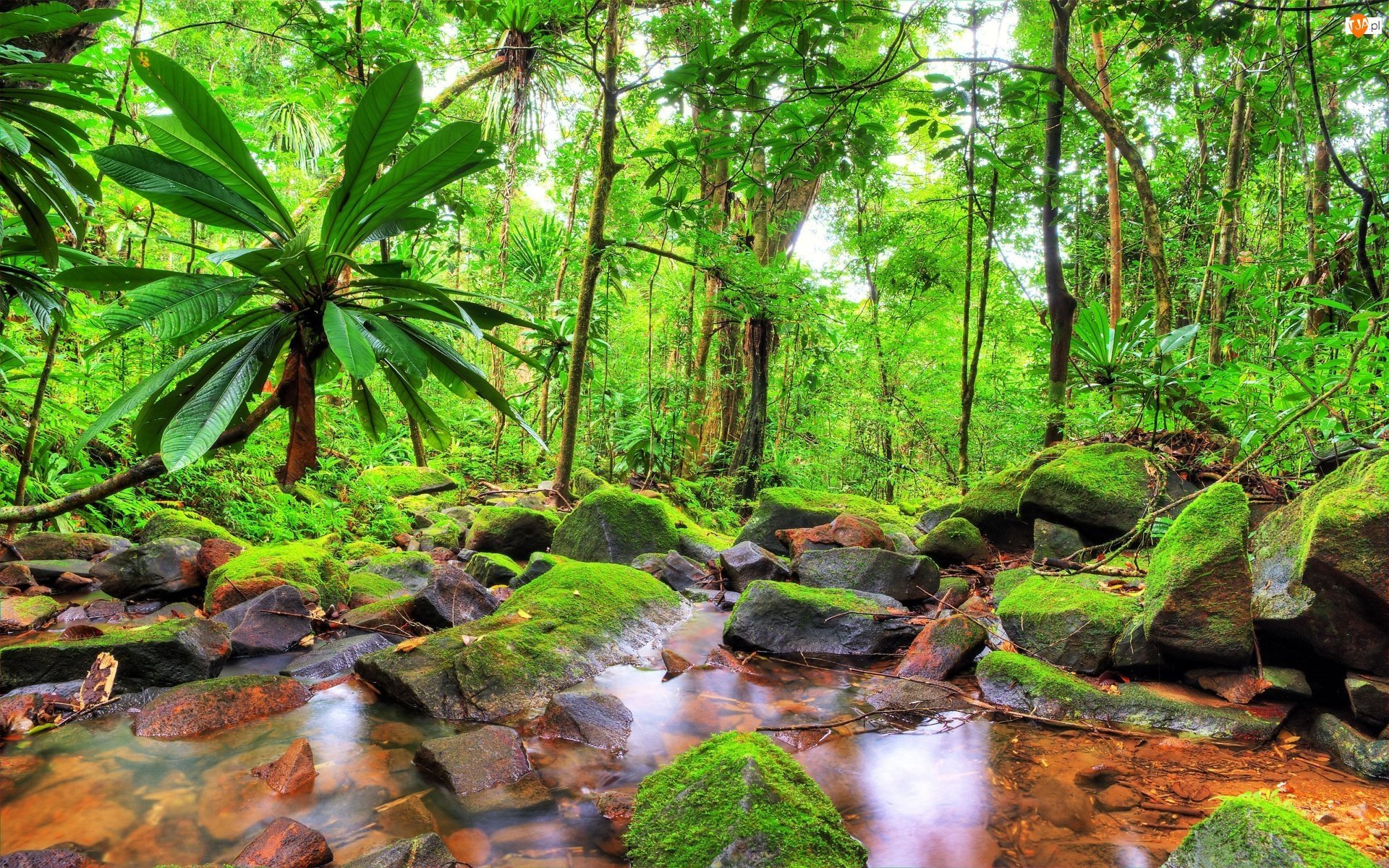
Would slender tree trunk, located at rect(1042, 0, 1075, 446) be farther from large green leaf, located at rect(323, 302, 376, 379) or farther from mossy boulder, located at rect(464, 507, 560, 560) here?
large green leaf, located at rect(323, 302, 376, 379)

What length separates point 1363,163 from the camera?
330 centimetres

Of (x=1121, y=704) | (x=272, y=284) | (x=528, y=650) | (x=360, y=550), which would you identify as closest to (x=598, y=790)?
(x=528, y=650)

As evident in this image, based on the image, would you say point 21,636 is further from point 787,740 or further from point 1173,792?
point 1173,792

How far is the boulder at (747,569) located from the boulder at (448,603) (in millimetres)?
1946

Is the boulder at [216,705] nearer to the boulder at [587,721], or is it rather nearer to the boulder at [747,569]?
the boulder at [587,721]

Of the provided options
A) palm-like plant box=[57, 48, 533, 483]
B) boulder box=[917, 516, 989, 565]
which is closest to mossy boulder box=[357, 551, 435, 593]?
palm-like plant box=[57, 48, 533, 483]

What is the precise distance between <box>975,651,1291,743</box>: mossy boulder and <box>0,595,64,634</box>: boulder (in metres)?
4.71

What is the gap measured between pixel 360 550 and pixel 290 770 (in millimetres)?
3557

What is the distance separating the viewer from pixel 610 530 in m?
5.79

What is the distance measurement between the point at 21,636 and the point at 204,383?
294 cm

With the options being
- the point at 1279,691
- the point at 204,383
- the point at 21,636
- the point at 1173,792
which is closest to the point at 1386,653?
the point at 1279,691

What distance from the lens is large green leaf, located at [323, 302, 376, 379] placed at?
56.9 inches

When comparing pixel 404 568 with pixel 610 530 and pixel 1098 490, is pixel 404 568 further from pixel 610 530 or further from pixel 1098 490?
pixel 1098 490

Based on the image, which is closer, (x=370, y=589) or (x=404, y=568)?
(x=370, y=589)
